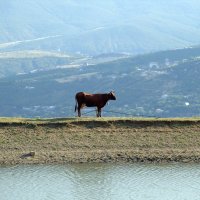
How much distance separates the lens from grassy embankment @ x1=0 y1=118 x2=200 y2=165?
34.0 m

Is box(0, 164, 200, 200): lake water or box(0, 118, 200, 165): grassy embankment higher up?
box(0, 118, 200, 165): grassy embankment

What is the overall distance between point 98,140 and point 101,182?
7065mm

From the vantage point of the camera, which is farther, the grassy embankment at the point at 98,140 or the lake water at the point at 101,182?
the grassy embankment at the point at 98,140

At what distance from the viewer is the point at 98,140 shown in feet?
118

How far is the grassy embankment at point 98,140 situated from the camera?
34.0m

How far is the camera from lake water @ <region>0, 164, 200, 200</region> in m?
26.1

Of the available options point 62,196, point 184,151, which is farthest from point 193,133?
point 62,196

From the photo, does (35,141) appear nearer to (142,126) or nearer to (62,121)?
(62,121)

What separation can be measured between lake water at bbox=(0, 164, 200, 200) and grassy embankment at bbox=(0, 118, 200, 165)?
1.33 m

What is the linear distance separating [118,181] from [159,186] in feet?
7.51

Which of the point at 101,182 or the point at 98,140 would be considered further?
the point at 98,140

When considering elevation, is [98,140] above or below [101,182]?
above

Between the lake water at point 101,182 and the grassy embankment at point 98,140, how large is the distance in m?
1.33

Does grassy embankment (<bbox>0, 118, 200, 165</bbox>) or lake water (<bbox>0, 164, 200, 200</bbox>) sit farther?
grassy embankment (<bbox>0, 118, 200, 165</bbox>)
